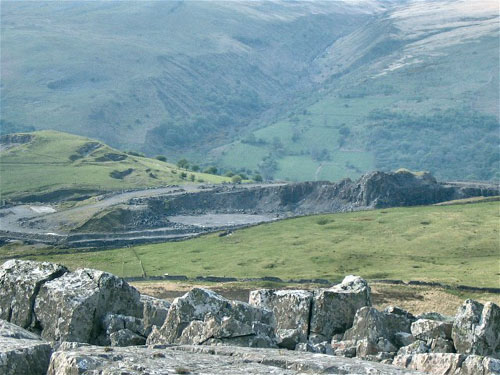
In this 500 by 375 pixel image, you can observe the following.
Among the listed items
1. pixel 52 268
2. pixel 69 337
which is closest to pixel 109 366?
pixel 69 337

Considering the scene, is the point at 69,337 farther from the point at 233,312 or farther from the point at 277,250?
the point at 277,250

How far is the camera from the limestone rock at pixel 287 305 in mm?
42094

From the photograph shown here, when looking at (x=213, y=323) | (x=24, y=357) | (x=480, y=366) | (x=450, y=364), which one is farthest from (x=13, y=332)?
(x=480, y=366)

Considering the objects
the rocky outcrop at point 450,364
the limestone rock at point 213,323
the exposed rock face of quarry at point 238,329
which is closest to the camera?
the exposed rock face of quarry at point 238,329

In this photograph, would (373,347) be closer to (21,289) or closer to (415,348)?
(415,348)

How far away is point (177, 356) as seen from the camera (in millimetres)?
28750

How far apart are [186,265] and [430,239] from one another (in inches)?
1999

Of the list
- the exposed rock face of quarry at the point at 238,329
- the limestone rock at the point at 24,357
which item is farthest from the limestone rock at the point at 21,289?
the limestone rock at the point at 24,357

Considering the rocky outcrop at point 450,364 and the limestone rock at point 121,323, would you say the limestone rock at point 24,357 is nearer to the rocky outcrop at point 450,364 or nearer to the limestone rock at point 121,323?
the limestone rock at point 121,323

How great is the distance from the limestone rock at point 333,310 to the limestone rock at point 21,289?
39.8ft

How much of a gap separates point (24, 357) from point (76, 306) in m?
8.89

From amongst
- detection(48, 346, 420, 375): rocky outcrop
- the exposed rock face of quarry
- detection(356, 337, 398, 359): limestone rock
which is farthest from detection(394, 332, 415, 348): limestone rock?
detection(48, 346, 420, 375): rocky outcrop

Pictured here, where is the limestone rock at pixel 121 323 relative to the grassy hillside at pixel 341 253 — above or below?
above

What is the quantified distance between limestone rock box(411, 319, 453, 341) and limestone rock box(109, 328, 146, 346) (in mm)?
12641
